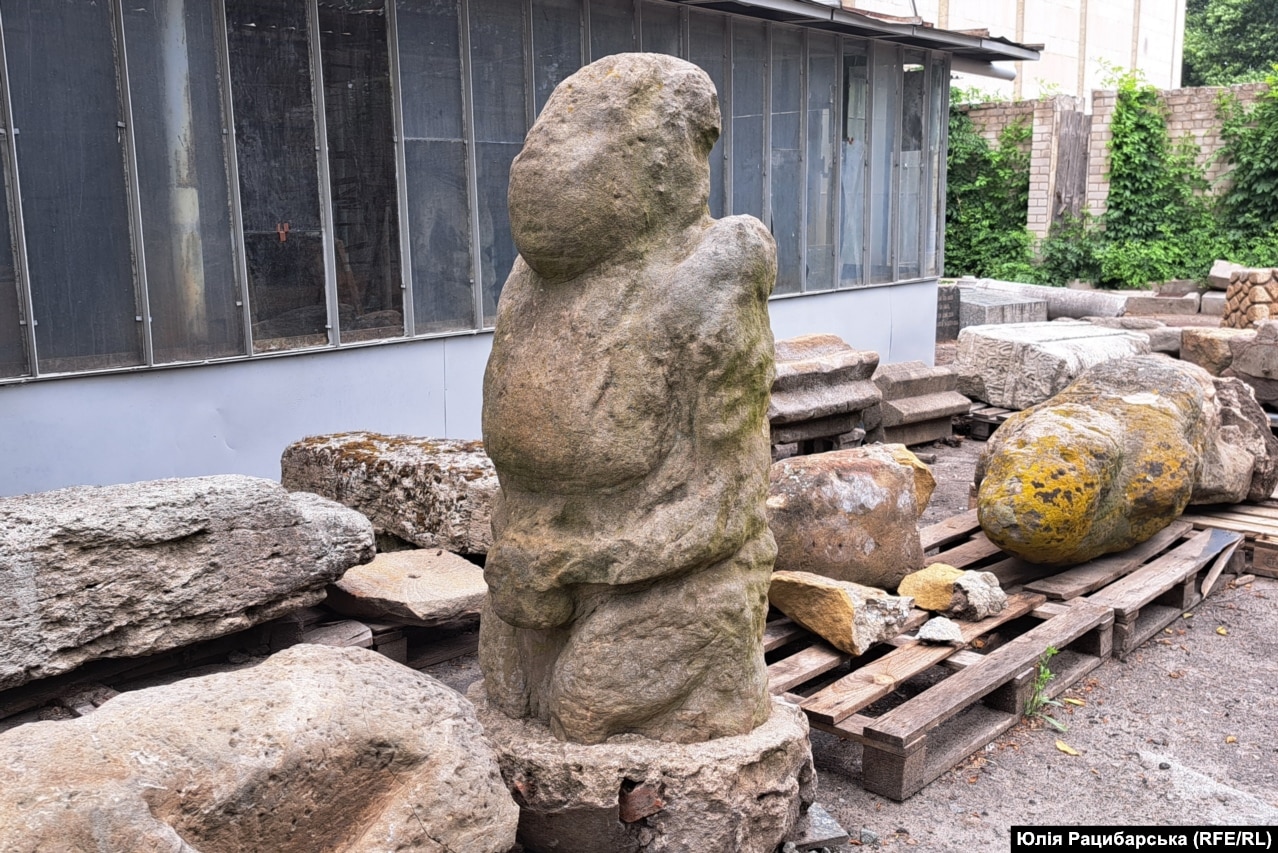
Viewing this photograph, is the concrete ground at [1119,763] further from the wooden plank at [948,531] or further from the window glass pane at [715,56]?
the window glass pane at [715,56]

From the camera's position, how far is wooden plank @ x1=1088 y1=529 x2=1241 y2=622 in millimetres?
5426

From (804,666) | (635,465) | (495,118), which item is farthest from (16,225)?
(804,666)

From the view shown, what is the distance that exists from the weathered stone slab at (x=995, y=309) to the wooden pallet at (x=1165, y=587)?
23.7 ft

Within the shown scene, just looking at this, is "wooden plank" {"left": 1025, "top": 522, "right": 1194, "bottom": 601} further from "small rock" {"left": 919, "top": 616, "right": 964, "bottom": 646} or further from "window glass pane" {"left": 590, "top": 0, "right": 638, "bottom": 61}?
"window glass pane" {"left": 590, "top": 0, "right": 638, "bottom": 61}

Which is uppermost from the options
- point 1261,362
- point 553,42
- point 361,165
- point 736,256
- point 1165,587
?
point 553,42

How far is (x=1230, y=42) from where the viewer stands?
31281mm

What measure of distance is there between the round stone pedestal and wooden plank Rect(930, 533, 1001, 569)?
9.72 ft

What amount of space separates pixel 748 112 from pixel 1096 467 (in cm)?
531

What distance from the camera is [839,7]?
933 cm

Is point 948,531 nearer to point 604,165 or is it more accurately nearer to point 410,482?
point 410,482

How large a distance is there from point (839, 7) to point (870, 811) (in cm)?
727

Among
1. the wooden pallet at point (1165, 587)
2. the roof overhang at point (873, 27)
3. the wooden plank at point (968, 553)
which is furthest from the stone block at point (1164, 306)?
the wooden plank at point (968, 553)

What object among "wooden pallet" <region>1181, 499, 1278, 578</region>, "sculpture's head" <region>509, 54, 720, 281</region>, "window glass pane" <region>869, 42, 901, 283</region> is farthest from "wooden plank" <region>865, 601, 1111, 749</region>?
"window glass pane" <region>869, 42, 901, 283</region>

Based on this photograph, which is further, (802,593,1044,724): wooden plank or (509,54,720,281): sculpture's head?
(802,593,1044,724): wooden plank
